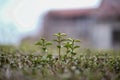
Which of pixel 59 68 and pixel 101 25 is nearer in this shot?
pixel 59 68

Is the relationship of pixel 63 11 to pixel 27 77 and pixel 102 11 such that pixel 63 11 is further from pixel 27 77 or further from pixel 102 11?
pixel 27 77

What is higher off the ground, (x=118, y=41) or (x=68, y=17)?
(x=68, y=17)

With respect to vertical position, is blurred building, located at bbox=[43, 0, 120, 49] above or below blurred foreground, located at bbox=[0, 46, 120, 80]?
above

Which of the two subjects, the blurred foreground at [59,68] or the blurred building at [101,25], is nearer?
the blurred foreground at [59,68]

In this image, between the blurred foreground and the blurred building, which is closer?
the blurred foreground

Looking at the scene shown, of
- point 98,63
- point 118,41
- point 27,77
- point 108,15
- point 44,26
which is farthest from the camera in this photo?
point 44,26

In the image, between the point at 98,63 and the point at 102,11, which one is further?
the point at 102,11

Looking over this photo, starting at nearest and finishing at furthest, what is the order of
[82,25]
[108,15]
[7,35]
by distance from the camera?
[7,35]
[108,15]
[82,25]

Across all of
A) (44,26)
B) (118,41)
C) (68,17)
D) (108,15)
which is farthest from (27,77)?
(44,26)

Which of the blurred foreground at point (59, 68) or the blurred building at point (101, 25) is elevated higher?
the blurred building at point (101, 25)

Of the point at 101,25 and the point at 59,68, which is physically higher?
the point at 101,25

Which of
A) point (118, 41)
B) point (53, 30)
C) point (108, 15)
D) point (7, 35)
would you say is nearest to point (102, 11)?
point (108, 15)
